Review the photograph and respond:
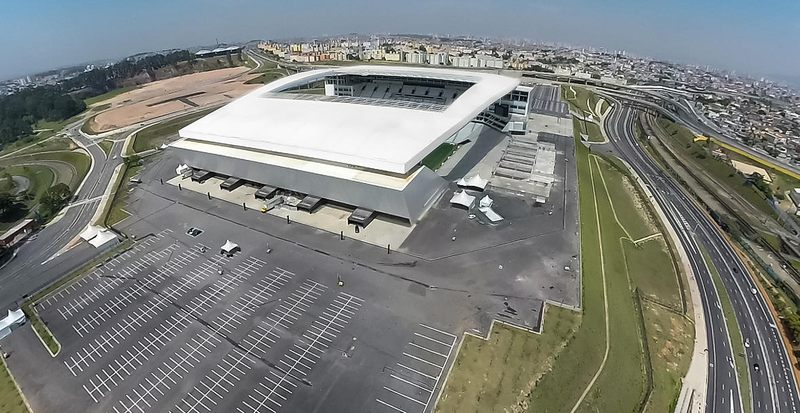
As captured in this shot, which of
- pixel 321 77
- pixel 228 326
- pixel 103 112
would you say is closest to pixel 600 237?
pixel 228 326

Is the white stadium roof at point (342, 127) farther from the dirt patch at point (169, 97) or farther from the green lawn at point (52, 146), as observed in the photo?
the dirt patch at point (169, 97)

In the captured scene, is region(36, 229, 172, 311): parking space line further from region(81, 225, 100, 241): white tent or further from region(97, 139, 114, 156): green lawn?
region(97, 139, 114, 156): green lawn

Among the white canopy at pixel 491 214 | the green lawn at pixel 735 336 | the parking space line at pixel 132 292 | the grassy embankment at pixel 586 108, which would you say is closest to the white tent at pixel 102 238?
the parking space line at pixel 132 292

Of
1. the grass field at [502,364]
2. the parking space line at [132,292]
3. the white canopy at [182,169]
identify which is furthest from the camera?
the white canopy at [182,169]

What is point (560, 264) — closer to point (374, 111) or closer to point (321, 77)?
point (374, 111)

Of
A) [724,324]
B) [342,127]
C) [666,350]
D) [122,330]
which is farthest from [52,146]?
[724,324]

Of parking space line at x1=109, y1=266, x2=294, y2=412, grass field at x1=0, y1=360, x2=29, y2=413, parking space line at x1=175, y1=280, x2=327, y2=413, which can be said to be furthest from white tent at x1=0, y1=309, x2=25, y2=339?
parking space line at x1=175, y1=280, x2=327, y2=413

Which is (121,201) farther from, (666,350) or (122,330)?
(666,350)
